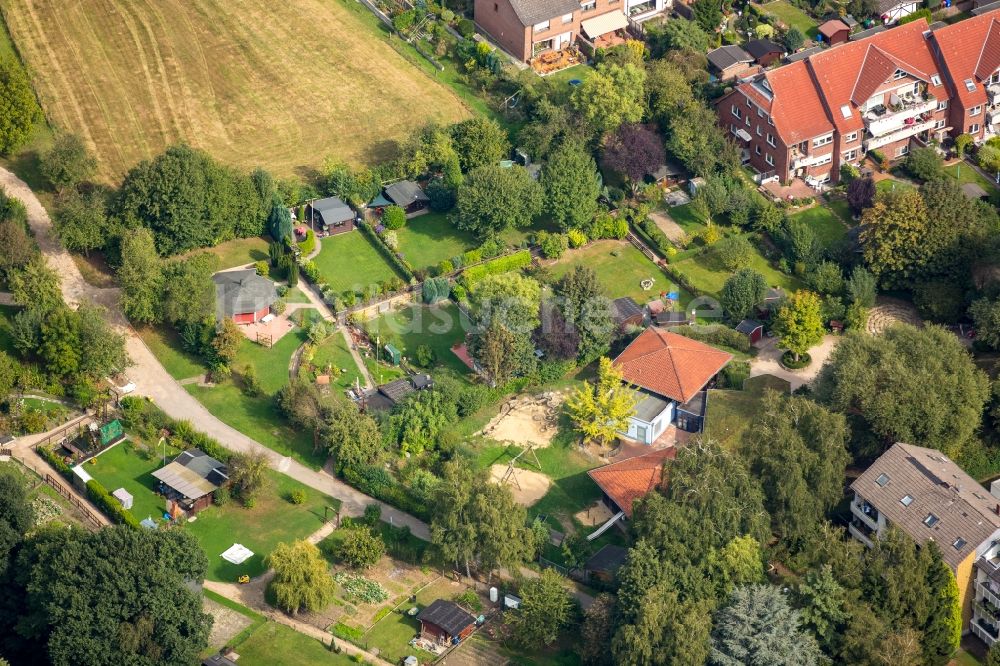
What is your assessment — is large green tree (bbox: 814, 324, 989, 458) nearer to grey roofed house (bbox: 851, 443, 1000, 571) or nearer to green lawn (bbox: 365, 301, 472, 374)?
grey roofed house (bbox: 851, 443, 1000, 571)

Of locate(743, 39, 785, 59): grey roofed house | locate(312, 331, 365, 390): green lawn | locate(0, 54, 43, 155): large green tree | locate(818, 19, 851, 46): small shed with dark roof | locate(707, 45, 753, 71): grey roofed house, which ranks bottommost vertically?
locate(312, 331, 365, 390): green lawn

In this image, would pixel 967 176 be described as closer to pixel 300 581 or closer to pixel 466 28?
pixel 466 28

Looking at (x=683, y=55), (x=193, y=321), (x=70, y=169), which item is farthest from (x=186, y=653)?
(x=683, y=55)

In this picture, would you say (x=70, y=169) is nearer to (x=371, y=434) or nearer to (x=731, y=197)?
(x=371, y=434)

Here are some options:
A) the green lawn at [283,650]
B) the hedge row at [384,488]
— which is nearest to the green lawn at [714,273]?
the hedge row at [384,488]

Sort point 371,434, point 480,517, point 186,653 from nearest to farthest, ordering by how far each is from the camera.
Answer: point 186,653, point 480,517, point 371,434

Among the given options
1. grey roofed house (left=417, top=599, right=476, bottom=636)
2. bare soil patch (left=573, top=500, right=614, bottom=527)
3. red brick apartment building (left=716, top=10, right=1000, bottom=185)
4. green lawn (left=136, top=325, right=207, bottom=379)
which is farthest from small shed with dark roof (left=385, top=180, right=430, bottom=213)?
grey roofed house (left=417, top=599, right=476, bottom=636)

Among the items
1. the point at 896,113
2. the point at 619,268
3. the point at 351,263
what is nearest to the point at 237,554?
the point at 351,263
